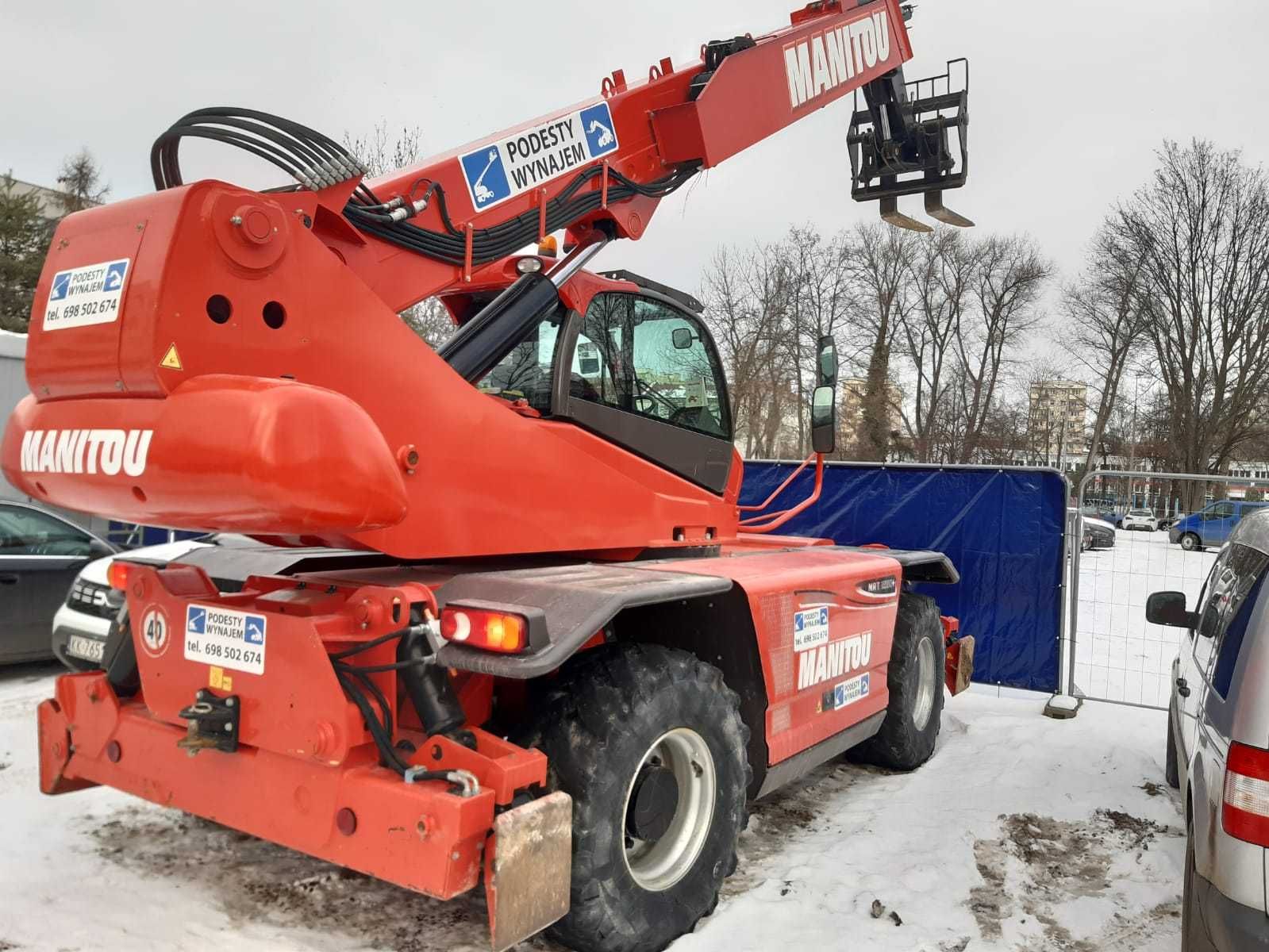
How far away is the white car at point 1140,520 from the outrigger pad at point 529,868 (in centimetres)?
798

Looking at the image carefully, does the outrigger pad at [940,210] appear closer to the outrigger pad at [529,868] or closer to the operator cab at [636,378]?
the operator cab at [636,378]

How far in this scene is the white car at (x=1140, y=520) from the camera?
9.40m

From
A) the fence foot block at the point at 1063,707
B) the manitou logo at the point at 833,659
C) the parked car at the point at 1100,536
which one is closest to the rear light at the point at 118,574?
the manitou logo at the point at 833,659

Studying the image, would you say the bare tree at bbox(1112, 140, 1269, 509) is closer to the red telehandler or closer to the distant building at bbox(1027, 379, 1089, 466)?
the distant building at bbox(1027, 379, 1089, 466)

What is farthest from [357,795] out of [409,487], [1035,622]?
[1035,622]

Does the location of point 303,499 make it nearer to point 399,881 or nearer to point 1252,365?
point 399,881

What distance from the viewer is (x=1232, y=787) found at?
276 centimetres

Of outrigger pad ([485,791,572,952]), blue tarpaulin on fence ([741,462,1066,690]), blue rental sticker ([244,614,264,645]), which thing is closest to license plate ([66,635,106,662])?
blue rental sticker ([244,614,264,645])

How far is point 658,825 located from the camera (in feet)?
12.3

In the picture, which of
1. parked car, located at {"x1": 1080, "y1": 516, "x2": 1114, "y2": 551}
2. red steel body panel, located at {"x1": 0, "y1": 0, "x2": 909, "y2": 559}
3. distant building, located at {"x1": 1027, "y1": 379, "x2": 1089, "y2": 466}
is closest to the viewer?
red steel body panel, located at {"x1": 0, "y1": 0, "x2": 909, "y2": 559}

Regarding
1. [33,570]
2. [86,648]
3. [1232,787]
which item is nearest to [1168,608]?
[1232,787]

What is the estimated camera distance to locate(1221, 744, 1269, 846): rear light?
267 cm

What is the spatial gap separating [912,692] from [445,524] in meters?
3.78

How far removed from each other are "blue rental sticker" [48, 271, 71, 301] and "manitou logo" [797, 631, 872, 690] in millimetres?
3320
